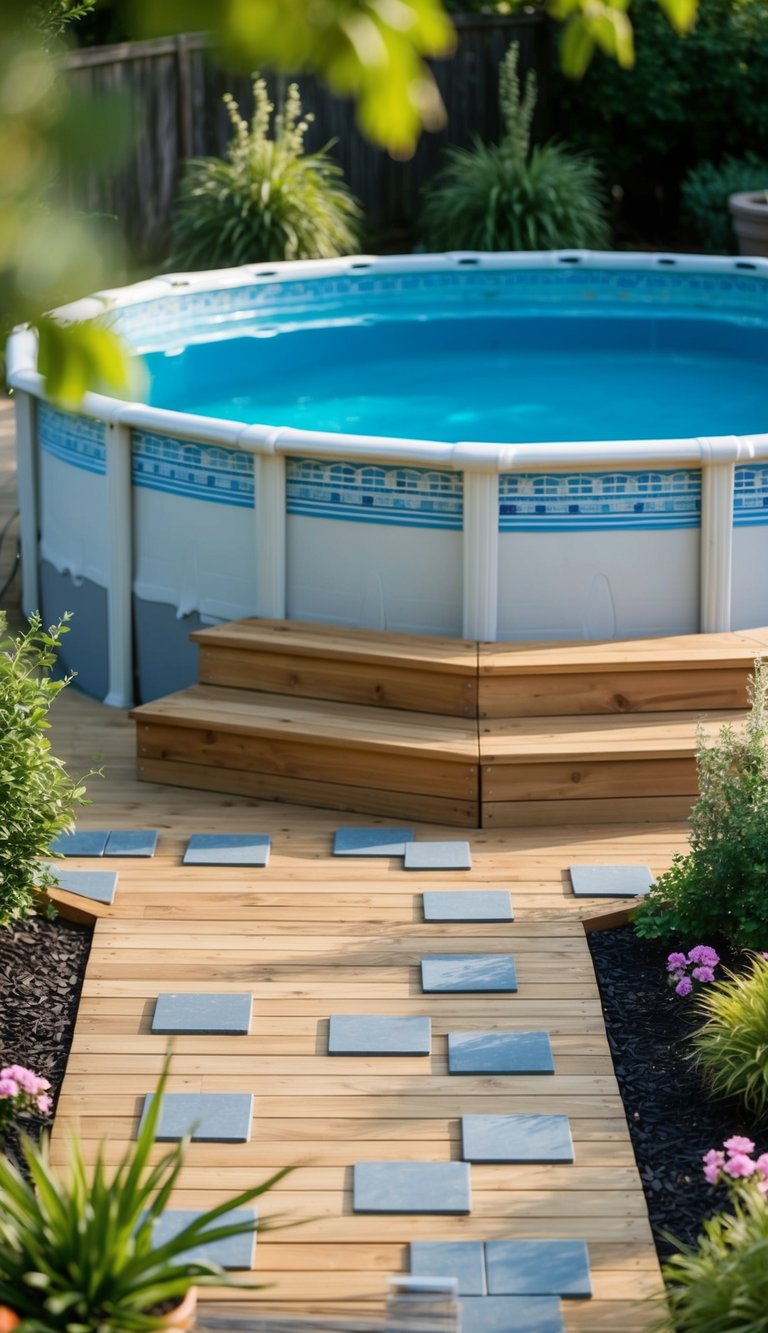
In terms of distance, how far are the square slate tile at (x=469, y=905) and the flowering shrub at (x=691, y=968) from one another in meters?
0.56

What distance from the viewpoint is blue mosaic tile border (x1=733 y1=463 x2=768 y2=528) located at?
569 centimetres

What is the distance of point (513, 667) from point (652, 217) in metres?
10.9

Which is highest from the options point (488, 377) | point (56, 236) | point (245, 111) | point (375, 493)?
point (245, 111)

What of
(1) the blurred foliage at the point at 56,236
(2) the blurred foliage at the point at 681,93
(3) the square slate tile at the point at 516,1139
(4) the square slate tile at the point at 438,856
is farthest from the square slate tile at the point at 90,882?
(2) the blurred foliage at the point at 681,93

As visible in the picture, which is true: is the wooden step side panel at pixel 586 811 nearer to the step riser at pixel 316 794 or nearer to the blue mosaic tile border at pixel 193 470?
the step riser at pixel 316 794

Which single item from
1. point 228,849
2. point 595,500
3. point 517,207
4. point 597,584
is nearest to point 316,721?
point 228,849

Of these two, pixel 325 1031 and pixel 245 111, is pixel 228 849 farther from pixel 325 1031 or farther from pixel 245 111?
pixel 245 111

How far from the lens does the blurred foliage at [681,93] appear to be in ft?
46.5

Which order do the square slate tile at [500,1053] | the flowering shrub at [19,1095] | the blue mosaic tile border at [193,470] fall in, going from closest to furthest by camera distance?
the flowering shrub at [19,1095], the square slate tile at [500,1053], the blue mosaic tile border at [193,470]

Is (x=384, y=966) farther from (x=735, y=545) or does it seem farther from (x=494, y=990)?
(x=735, y=545)

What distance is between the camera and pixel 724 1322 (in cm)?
290

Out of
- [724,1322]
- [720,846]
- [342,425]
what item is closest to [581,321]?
[342,425]

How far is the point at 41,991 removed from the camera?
4.31 metres

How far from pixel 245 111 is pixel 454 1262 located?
11496 millimetres
